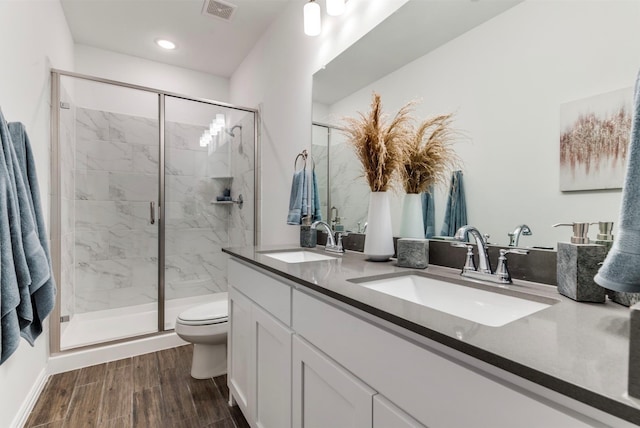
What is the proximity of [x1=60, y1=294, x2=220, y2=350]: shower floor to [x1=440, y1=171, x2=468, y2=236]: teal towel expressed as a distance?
94.3 inches

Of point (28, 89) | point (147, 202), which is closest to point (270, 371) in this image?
point (28, 89)

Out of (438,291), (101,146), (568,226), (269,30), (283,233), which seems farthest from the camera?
(101,146)

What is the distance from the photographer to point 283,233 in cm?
242

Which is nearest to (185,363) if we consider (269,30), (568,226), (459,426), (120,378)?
(120,378)

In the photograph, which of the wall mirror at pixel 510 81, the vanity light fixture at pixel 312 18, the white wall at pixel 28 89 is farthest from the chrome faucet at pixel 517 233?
the white wall at pixel 28 89

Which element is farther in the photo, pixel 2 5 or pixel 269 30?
pixel 269 30

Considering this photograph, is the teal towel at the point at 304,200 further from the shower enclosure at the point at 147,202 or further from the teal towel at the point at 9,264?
the teal towel at the point at 9,264

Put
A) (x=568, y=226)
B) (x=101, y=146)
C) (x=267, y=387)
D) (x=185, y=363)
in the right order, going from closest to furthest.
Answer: (x=568, y=226), (x=267, y=387), (x=185, y=363), (x=101, y=146)

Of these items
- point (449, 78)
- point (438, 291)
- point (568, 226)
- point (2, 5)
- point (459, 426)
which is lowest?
point (459, 426)

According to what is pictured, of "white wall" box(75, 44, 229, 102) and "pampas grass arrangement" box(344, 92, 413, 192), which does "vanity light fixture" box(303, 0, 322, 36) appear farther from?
"white wall" box(75, 44, 229, 102)

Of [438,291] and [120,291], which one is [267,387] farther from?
[120,291]

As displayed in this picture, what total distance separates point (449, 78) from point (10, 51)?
1.96 meters

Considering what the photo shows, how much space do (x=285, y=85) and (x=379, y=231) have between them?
157cm

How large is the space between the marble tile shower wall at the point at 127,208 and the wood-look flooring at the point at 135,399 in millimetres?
895
